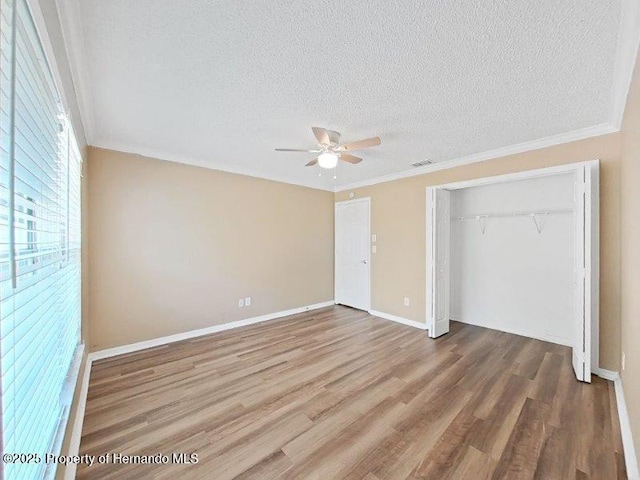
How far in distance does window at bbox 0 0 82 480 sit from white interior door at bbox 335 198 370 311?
161 inches

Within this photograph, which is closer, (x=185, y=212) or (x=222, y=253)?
(x=185, y=212)

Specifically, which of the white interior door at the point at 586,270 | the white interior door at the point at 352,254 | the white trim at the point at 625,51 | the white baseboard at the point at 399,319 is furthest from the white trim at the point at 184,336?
the white trim at the point at 625,51

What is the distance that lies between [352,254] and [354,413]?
10.8 feet

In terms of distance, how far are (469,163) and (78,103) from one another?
4143mm

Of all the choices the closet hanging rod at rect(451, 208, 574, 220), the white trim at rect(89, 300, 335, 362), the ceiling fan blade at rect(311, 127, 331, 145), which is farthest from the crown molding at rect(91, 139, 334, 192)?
the closet hanging rod at rect(451, 208, 574, 220)

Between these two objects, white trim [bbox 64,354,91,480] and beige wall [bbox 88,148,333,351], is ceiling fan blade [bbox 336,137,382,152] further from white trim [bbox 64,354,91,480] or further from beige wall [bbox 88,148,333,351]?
white trim [bbox 64,354,91,480]

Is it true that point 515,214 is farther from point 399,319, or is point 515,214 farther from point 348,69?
point 348,69

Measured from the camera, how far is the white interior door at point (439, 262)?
3574mm

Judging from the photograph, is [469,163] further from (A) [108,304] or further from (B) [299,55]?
(A) [108,304]

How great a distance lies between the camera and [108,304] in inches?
116

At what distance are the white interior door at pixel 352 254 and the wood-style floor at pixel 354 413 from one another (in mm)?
1739

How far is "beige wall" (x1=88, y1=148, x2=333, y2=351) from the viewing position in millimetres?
2965

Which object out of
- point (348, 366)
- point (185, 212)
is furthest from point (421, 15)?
point (185, 212)

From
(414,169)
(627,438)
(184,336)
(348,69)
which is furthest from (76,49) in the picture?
(627,438)
